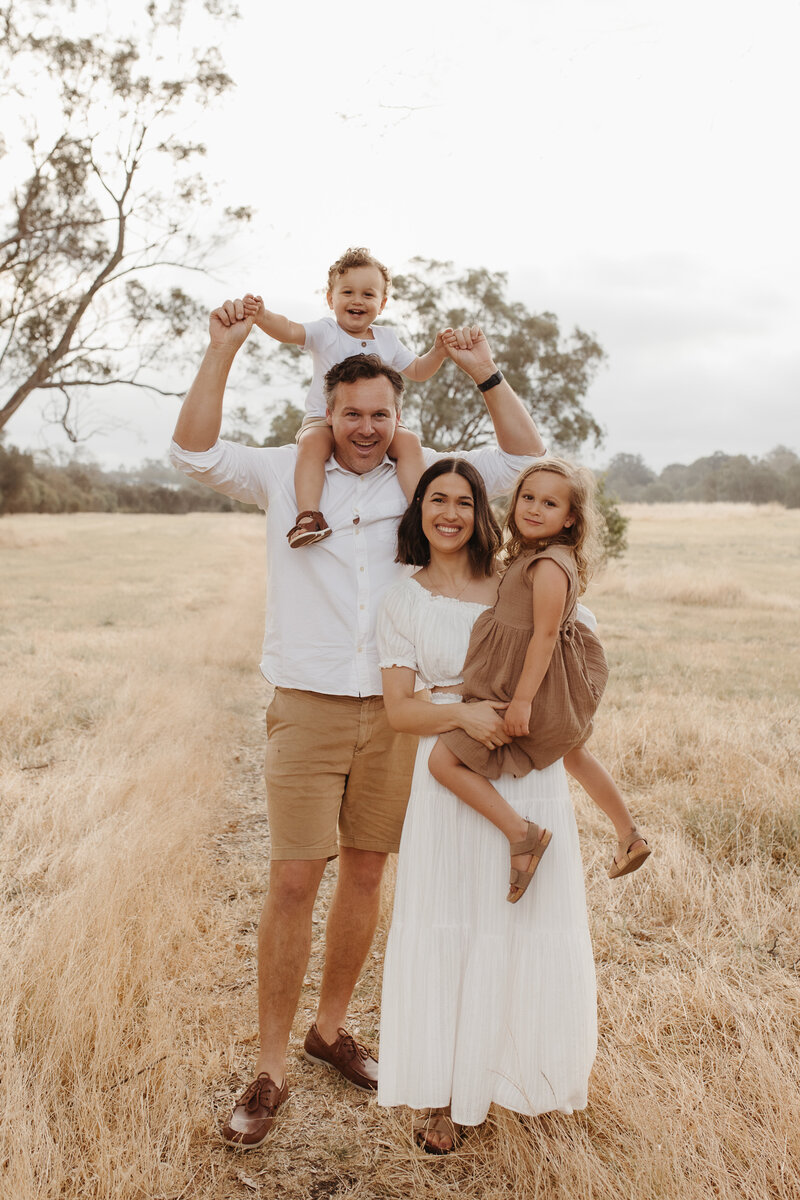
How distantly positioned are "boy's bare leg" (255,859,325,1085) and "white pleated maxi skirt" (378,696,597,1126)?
1.35ft

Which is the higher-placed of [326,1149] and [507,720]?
[507,720]

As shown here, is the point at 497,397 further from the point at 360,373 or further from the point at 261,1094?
the point at 261,1094

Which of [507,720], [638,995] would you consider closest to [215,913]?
[638,995]

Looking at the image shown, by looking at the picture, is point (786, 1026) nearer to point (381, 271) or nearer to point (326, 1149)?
point (326, 1149)

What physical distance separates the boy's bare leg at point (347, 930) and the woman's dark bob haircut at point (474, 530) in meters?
1.12

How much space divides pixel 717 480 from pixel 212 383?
328 feet

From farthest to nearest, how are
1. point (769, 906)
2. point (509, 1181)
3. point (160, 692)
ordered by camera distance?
point (160, 692) → point (769, 906) → point (509, 1181)

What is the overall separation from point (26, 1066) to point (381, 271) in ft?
11.8

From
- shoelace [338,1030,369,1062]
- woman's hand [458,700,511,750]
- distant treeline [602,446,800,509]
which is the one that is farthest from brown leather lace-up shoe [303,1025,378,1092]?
distant treeline [602,446,800,509]

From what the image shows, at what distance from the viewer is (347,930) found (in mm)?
3266

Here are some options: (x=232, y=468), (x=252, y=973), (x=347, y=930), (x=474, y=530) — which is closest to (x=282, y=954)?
(x=347, y=930)

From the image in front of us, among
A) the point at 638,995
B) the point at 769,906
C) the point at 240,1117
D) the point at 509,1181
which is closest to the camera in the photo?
the point at 509,1181

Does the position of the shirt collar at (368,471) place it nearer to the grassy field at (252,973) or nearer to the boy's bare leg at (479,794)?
the boy's bare leg at (479,794)

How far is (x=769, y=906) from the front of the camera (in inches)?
170
